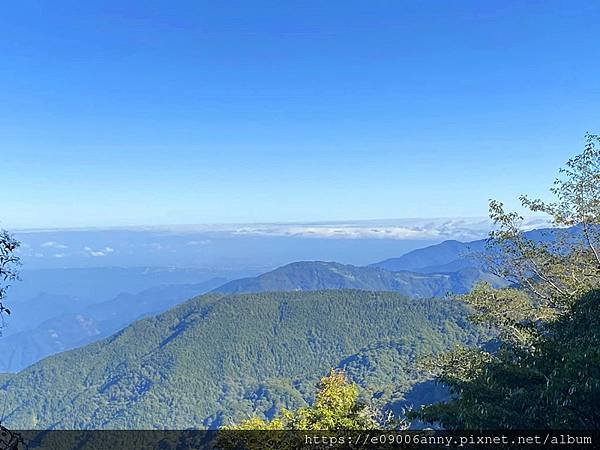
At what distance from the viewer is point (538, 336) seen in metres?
11.7

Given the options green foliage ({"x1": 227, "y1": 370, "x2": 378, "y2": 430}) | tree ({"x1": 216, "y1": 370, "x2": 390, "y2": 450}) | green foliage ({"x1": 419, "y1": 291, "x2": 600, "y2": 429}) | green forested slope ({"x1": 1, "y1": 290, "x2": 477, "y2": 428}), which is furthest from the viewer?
green forested slope ({"x1": 1, "y1": 290, "x2": 477, "y2": 428})

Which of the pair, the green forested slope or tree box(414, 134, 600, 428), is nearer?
tree box(414, 134, 600, 428)

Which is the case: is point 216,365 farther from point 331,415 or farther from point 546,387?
point 546,387

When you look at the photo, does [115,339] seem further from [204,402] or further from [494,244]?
[494,244]

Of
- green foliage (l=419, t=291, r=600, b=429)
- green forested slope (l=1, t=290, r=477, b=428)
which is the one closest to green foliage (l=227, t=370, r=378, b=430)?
green foliage (l=419, t=291, r=600, b=429)

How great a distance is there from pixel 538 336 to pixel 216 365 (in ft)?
566

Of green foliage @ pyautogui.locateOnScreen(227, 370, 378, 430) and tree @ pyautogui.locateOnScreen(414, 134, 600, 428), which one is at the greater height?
tree @ pyautogui.locateOnScreen(414, 134, 600, 428)

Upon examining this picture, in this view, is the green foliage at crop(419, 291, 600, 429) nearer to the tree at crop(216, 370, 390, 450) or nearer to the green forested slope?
the tree at crop(216, 370, 390, 450)

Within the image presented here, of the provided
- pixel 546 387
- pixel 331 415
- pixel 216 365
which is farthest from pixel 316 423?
pixel 216 365

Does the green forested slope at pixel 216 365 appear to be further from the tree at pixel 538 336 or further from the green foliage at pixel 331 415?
the green foliage at pixel 331 415

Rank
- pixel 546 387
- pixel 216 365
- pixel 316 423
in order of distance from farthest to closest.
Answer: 1. pixel 216 365
2. pixel 316 423
3. pixel 546 387

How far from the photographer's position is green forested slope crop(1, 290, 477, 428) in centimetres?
13800

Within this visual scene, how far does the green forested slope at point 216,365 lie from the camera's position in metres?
138

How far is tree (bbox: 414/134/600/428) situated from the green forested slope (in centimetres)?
11270
